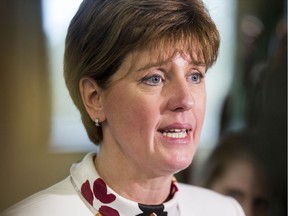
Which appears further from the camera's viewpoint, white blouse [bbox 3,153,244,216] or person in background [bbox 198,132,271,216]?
person in background [bbox 198,132,271,216]

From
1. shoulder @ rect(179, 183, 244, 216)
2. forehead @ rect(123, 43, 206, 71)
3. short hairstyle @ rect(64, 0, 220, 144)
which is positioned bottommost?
shoulder @ rect(179, 183, 244, 216)

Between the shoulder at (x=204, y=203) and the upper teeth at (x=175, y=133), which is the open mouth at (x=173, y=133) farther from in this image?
the shoulder at (x=204, y=203)

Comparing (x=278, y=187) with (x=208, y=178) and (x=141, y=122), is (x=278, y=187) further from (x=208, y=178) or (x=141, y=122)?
(x=141, y=122)

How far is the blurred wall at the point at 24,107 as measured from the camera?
101 centimetres

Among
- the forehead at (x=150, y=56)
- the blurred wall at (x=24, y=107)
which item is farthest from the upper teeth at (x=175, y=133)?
the blurred wall at (x=24, y=107)

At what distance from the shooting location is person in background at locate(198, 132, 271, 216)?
1325 millimetres

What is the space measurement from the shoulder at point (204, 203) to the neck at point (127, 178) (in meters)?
0.11

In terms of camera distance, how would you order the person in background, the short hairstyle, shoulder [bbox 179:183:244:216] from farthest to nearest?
the person in background
shoulder [bbox 179:183:244:216]
the short hairstyle

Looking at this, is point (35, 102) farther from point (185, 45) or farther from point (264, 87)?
point (264, 87)

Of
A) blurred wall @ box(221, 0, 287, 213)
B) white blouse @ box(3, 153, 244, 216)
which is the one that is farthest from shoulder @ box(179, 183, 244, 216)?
blurred wall @ box(221, 0, 287, 213)

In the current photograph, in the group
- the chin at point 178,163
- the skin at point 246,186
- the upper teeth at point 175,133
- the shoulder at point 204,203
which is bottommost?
the skin at point 246,186

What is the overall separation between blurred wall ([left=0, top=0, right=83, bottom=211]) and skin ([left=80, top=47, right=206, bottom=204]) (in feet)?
0.35

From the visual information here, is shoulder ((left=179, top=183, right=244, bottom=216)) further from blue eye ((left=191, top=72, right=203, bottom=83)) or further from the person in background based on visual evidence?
blue eye ((left=191, top=72, right=203, bottom=83))

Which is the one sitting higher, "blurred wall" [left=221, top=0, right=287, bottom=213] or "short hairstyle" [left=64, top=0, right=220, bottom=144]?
"short hairstyle" [left=64, top=0, right=220, bottom=144]
